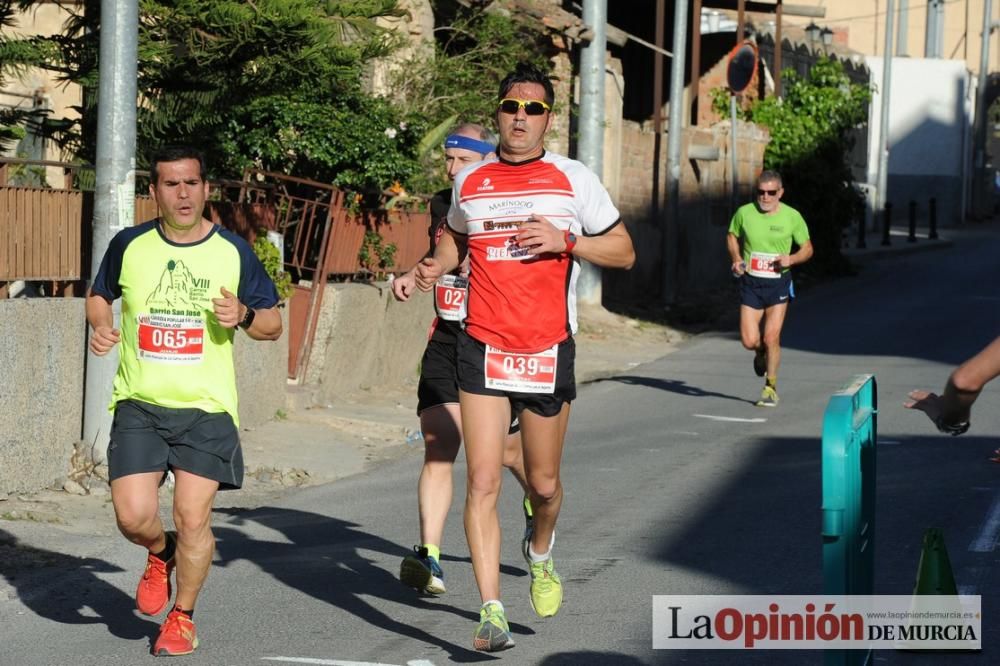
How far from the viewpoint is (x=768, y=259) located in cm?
1419

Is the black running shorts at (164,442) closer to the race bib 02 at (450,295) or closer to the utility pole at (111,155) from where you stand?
the race bib 02 at (450,295)

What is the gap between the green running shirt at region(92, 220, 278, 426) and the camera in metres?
5.98

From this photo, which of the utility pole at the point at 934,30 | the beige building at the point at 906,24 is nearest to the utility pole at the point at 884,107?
the utility pole at the point at 934,30

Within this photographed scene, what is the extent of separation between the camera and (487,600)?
19.3ft

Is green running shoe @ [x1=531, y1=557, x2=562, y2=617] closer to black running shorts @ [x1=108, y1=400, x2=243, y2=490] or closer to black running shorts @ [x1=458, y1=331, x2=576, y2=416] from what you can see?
black running shorts @ [x1=458, y1=331, x2=576, y2=416]

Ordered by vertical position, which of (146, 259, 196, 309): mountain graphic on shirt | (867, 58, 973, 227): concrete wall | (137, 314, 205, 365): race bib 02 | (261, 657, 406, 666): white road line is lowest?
(261, 657, 406, 666): white road line

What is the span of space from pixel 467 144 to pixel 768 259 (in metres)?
7.18

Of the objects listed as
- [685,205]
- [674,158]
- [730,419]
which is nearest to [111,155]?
[730,419]

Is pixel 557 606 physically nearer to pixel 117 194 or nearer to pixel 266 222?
pixel 117 194

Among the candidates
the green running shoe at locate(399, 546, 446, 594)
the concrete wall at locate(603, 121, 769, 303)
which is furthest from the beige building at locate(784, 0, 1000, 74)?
the green running shoe at locate(399, 546, 446, 594)

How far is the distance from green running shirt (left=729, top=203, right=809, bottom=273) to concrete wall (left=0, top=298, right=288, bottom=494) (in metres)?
6.44

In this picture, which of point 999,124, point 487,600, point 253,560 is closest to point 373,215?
point 253,560

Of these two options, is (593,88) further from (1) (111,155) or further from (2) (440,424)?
(2) (440,424)

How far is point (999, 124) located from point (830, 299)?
199 ft
